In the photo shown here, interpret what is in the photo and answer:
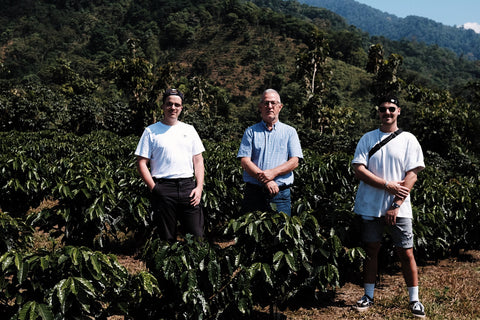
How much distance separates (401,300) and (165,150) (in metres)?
2.89

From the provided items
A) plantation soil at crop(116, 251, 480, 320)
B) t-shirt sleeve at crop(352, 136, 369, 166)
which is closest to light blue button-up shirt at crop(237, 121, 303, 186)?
t-shirt sleeve at crop(352, 136, 369, 166)

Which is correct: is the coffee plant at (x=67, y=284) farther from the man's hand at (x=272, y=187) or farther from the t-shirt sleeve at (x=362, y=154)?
the t-shirt sleeve at (x=362, y=154)

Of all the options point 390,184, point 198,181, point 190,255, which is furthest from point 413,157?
point 190,255

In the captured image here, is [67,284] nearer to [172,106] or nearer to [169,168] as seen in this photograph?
[169,168]

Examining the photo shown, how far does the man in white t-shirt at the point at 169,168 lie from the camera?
351cm

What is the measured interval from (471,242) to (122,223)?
5.13 m

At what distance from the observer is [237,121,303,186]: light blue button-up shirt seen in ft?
11.7

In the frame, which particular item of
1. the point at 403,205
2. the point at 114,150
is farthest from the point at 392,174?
the point at 114,150

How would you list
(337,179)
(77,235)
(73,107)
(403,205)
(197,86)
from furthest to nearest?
(197,86) < (73,107) < (337,179) < (77,235) < (403,205)

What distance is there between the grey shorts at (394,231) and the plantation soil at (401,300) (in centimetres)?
73

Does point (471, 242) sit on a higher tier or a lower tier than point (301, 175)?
lower

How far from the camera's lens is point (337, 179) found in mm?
6691

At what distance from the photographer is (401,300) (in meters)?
3.85

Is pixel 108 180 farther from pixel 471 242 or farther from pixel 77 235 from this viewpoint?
pixel 471 242
